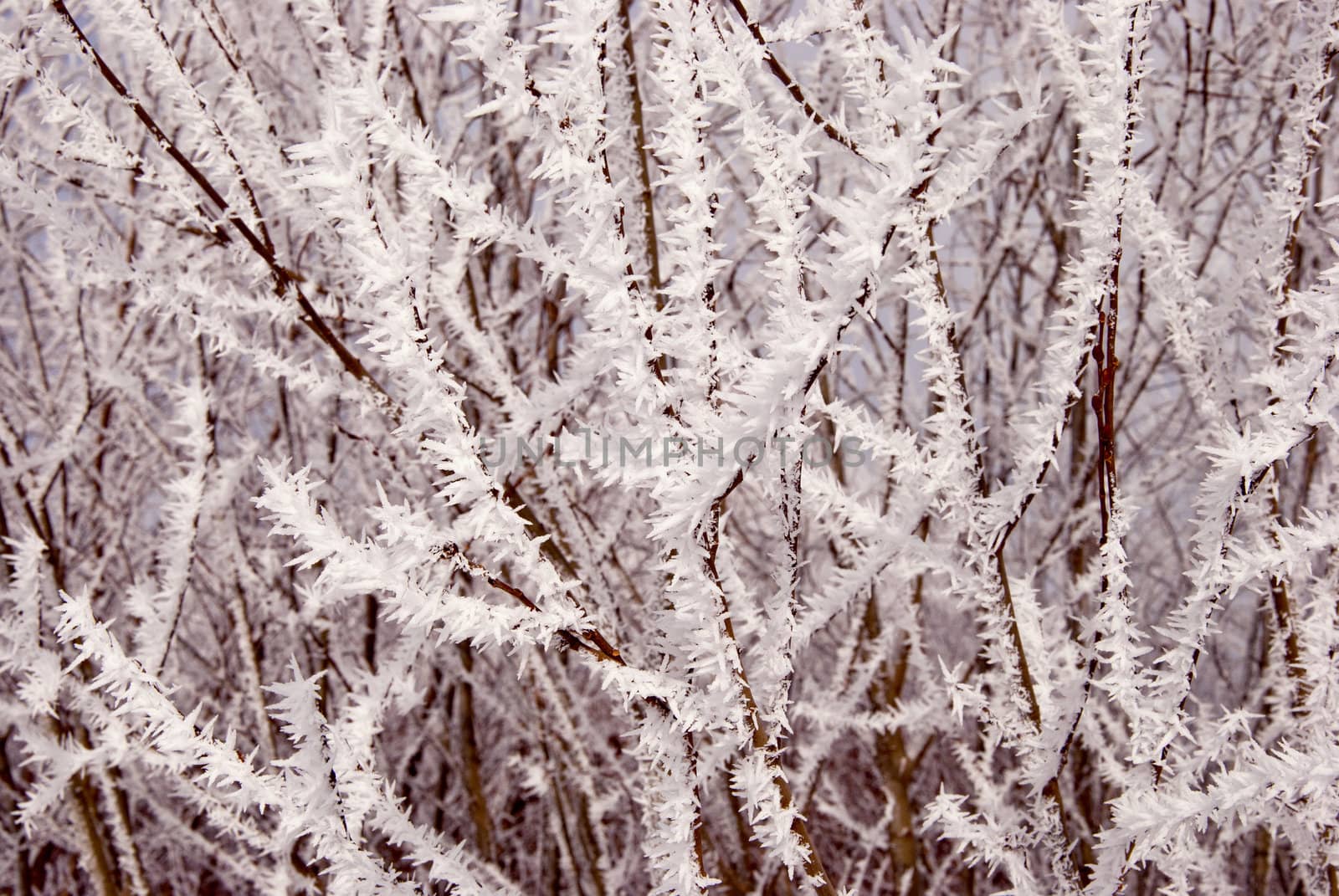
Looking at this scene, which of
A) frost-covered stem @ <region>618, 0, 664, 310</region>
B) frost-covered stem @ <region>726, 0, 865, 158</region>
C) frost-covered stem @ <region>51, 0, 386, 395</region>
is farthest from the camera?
frost-covered stem @ <region>618, 0, 664, 310</region>

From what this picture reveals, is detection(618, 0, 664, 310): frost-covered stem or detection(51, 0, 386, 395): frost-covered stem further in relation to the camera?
detection(618, 0, 664, 310): frost-covered stem

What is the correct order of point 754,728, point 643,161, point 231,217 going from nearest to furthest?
1. point 754,728
2. point 231,217
3. point 643,161

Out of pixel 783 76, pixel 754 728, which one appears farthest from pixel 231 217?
pixel 754 728

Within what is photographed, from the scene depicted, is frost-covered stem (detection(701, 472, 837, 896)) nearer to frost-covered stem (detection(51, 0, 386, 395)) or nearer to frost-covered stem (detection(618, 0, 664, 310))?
frost-covered stem (detection(51, 0, 386, 395))

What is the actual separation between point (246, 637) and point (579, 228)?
5.43 ft

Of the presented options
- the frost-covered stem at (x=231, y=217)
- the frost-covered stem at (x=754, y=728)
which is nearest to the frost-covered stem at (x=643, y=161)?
the frost-covered stem at (x=231, y=217)

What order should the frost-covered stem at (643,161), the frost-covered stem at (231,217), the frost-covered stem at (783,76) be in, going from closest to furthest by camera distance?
the frost-covered stem at (783,76)
the frost-covered stem at (231,217)
the frost-covered stem at (643,161)

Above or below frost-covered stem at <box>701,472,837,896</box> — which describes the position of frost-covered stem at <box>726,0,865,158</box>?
above

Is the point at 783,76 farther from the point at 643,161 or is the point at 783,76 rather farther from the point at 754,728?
the point at 643,161

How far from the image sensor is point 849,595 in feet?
3.63

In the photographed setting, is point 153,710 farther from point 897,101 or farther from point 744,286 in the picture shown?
point 744,286

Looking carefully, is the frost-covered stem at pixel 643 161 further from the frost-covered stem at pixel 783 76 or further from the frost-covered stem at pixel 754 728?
the frost-covered stem at pixel 754 728

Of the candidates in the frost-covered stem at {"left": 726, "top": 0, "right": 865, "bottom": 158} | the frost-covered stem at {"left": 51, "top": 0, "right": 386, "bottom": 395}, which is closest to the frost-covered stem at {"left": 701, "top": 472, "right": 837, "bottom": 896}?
the frost-covered stem at {"left": 726, "top": 0, "right": 865, "bottom": 158}


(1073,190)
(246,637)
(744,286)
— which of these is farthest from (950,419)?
(744,286)
